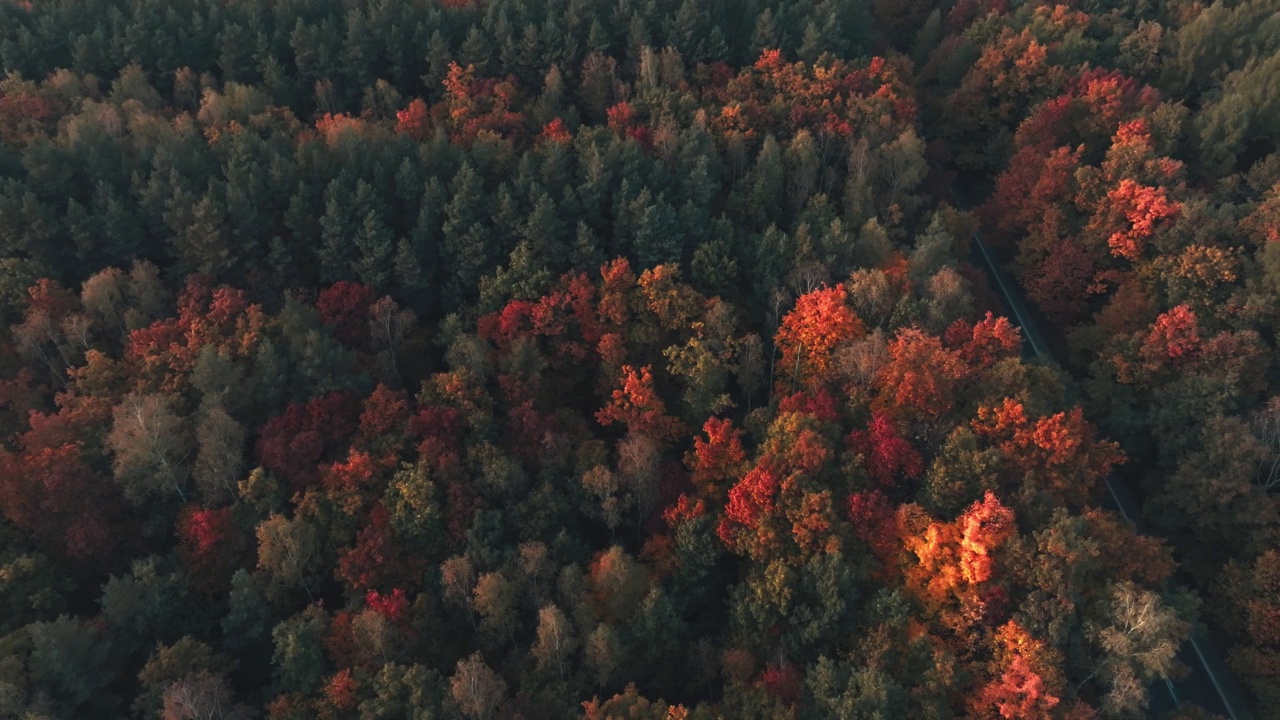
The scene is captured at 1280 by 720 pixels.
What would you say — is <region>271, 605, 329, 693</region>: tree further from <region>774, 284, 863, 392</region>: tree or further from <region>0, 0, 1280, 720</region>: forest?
<region>774, 284, 863, 392</region>: tree

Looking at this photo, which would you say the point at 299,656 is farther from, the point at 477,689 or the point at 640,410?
the point at 640,410

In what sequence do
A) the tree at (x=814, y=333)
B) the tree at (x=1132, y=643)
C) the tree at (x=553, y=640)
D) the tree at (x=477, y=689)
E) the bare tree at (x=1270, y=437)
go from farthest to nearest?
the tree at (x=814, y=333)
the bare tree at (x=1270, y=437)
the tree at (x=553, y=640)
the tree at (x=477, y=689)
the tree at (x=1132, y=643)

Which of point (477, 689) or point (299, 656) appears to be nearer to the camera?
point (477, 689)

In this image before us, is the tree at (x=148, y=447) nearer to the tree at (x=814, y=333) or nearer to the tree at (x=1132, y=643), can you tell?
the tree at (x=814, y=333)

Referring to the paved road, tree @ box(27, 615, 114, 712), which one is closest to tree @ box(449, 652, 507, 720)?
tree @ box(27, 615, 114, 712)

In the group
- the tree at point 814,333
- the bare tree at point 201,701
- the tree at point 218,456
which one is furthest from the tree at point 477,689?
the tree at point 814,333

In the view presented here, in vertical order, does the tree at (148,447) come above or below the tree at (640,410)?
above

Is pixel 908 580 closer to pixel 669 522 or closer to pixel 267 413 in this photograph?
pixel 669 522

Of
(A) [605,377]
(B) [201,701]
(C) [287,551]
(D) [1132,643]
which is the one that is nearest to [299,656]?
(B) [201,701]
